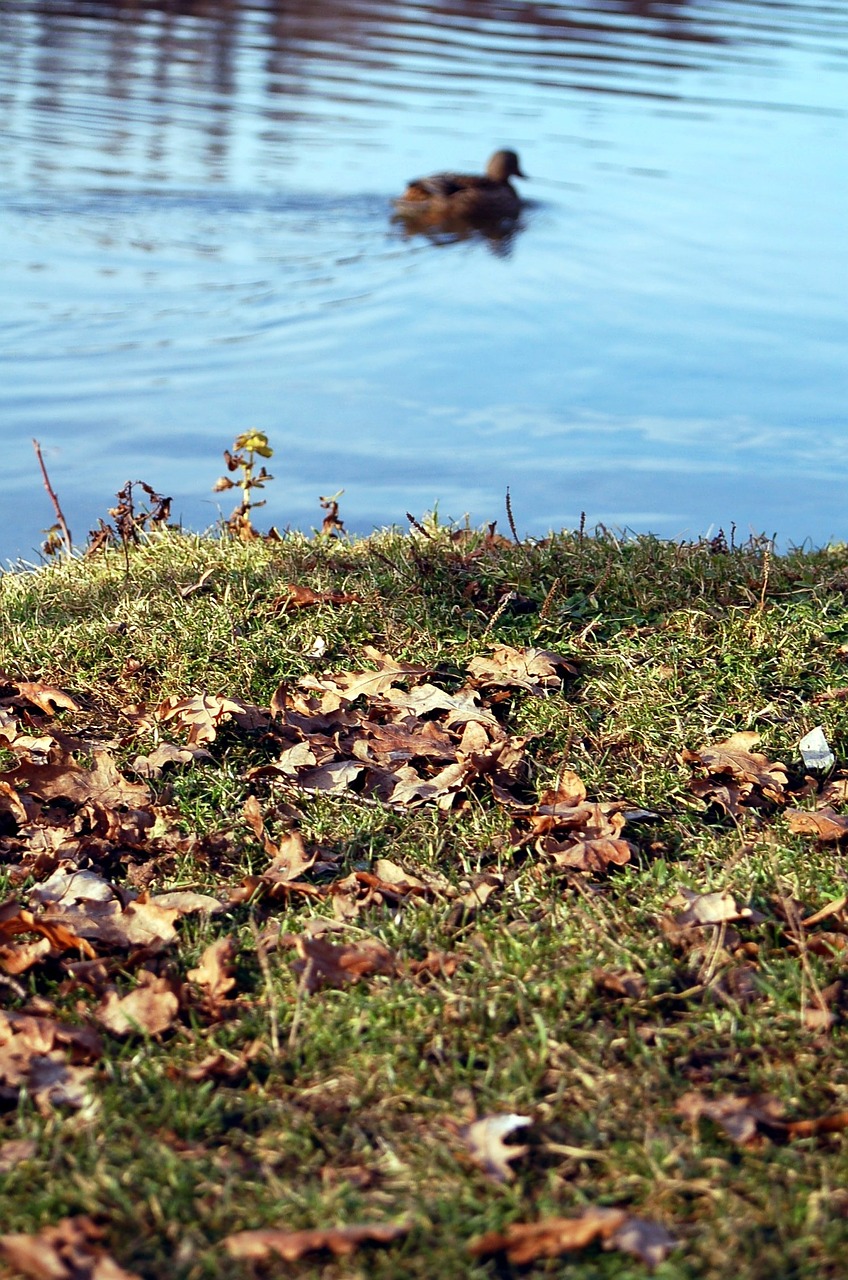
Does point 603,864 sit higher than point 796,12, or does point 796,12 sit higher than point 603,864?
point 796,12

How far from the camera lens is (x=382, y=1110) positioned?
3.00 metres

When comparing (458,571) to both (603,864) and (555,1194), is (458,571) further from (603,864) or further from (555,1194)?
(555,1194)

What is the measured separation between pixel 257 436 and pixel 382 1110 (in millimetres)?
4427

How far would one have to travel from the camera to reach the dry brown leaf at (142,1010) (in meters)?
3.31

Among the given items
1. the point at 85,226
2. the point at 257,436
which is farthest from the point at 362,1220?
the point at 85,226

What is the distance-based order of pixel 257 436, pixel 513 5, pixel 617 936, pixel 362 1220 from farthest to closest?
pixel 513 5
pixel 257 436
pixel 617 936
pixel 362 1220

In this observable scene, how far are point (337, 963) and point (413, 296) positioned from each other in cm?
1003

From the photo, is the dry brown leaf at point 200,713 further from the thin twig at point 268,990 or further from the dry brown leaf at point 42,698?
the thin twig at point 268,990

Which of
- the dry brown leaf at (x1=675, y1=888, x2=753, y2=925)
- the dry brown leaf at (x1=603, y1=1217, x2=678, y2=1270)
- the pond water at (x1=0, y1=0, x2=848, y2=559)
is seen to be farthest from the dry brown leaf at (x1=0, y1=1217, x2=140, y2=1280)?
the pond water at (x1=0, y1=0, x2=848, y2=559)

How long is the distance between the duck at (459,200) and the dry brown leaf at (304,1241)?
1365 cm

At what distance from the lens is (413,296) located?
1267 cm

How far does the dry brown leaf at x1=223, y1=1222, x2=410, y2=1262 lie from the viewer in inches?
102

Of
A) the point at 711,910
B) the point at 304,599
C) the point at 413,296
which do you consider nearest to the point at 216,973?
the point at 711,910

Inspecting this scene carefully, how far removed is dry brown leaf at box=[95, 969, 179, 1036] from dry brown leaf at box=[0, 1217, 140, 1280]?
702 millimetres
